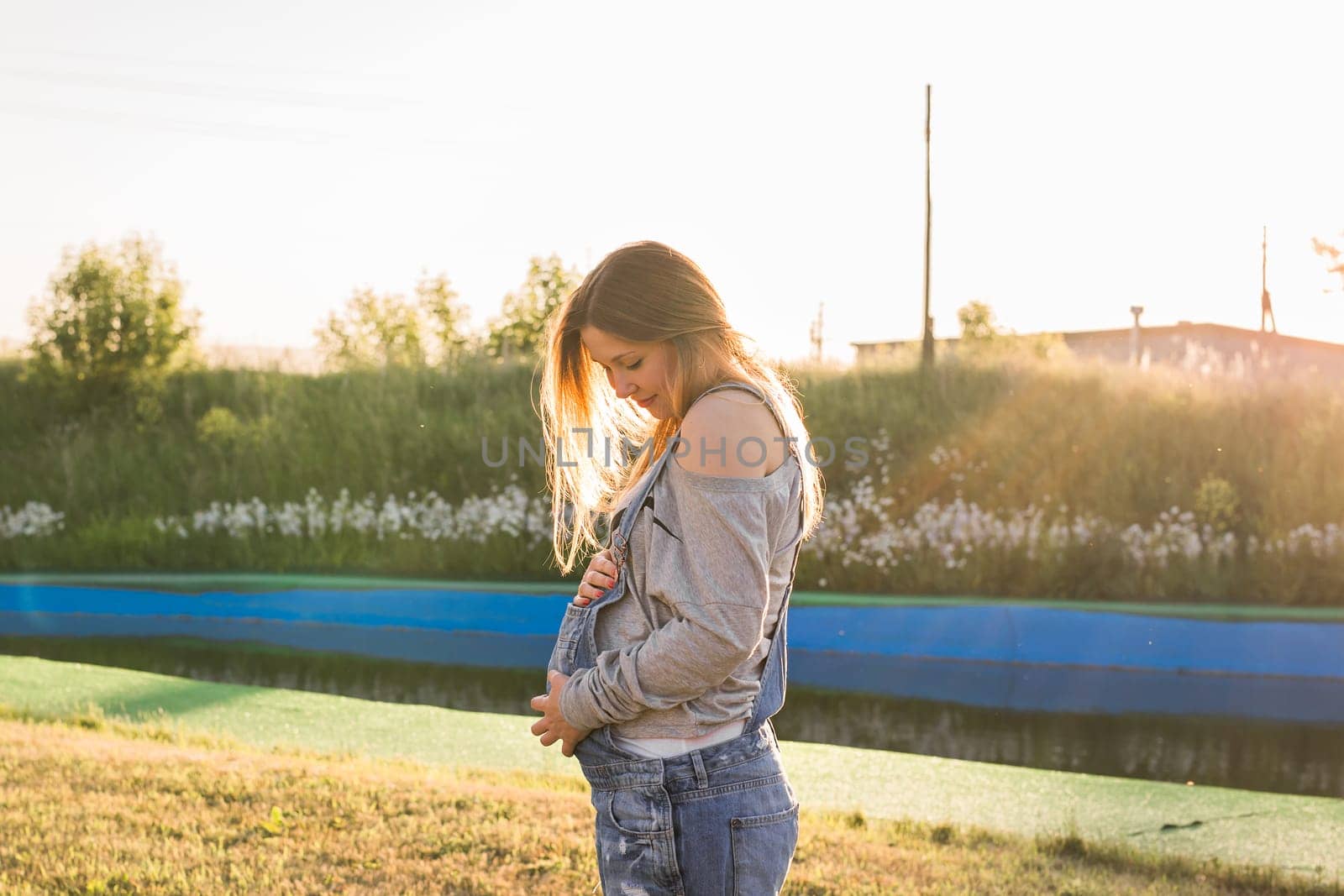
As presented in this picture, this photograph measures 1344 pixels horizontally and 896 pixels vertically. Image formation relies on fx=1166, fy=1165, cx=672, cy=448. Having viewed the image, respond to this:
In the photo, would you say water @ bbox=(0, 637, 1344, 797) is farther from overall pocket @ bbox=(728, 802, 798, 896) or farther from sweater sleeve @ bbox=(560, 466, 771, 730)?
sweater sleeve @ bbox=(560, 466, 771, 730)

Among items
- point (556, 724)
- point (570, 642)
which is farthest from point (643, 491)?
point (556, 724)

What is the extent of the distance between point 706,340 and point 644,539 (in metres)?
0.28

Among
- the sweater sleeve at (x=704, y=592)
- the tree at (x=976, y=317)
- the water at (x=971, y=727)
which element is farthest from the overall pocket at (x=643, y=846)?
the tree at (x=976, y=317)

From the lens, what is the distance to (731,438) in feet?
4.73

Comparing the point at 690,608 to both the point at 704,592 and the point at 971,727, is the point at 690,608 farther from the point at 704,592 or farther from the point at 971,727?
the point at 971,727

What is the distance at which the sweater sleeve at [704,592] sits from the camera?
4.69 ft

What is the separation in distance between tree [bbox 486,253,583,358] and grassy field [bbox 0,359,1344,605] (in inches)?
183

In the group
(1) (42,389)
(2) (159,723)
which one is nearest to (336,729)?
(2) (159,723)

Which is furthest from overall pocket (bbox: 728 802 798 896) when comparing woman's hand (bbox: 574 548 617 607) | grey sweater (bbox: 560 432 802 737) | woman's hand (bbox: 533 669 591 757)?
woman's hand (bbox: 574 548 617 607)

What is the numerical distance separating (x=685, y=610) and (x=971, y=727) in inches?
182

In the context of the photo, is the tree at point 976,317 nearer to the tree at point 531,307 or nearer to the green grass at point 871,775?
the tree at point 531,307

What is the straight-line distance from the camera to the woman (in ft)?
4.74

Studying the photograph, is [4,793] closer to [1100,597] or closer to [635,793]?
[635,793]

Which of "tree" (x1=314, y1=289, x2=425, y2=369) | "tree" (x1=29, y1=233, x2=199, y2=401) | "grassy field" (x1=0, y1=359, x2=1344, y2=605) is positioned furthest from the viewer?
"tree" (x1=314, y1=289, x2=425, y2=369)
